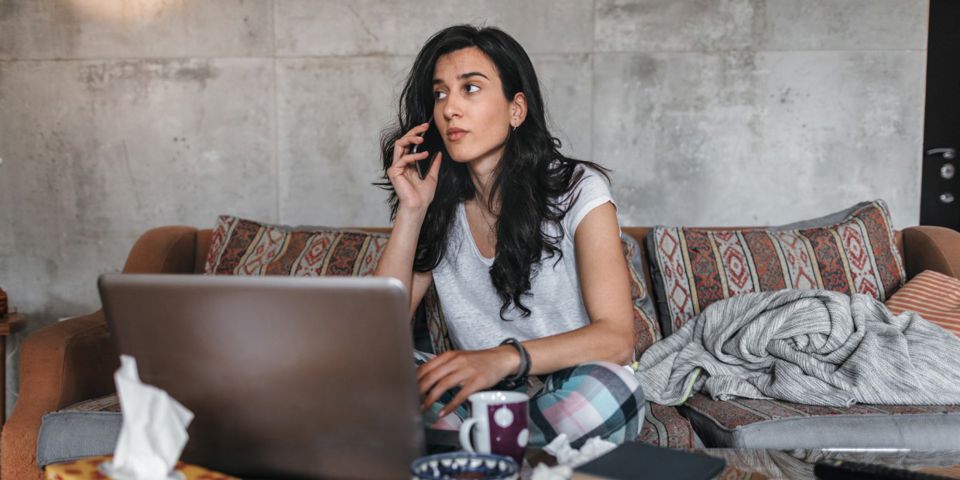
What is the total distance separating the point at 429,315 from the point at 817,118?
6.30ft

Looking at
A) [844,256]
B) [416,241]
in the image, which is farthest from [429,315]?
[844,256]

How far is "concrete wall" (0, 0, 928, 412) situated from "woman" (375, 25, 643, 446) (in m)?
1.46

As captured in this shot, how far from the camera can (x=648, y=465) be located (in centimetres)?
90

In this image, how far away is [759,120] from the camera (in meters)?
3.26

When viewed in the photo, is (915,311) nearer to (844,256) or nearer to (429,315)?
(844,256)

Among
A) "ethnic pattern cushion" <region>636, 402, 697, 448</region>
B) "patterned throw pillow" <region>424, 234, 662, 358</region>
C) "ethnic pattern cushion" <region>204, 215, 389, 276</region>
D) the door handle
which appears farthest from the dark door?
"ethnic pattern cushion" <region>204, 215, 389, 276</region>

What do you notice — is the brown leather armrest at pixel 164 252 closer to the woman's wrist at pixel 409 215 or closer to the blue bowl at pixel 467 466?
the woman's wrist at pixel 409 215

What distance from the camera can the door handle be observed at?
137 inches

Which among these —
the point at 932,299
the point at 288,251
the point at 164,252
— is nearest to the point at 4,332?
the point at 164,252

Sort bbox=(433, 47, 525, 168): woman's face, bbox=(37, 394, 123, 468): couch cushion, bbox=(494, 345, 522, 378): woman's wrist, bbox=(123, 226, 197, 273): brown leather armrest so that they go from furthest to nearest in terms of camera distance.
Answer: bbox=(123, 226, 197, 273): brown leather armrest
bbox=(37, 394, 123, 468): couch cushion
bbox=(433, 47, 525, 168): woman's face
bbox=(494, 345, 522, 378): woman's wrist

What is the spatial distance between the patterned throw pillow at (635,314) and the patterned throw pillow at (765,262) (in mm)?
60

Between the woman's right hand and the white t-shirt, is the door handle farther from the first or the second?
the woman's right hand

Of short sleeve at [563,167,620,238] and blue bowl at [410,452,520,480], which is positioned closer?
blue bowl at [410,452,520,480]

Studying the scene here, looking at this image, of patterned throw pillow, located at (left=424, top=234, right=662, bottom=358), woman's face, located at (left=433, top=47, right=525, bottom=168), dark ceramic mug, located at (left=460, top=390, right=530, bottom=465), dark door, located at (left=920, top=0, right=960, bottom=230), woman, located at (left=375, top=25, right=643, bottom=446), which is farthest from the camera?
dark door, located at (left=920, top=0, right=960, bottom=230)
